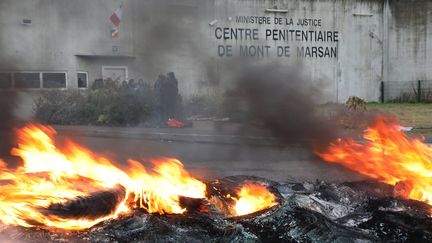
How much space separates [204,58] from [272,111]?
4.36 ft

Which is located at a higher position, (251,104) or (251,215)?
(251,104)

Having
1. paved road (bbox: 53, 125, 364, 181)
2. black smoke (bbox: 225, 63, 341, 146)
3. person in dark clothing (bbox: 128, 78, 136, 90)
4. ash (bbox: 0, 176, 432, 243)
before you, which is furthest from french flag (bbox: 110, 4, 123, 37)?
ash (bbox: 0, 176, 432, 243)

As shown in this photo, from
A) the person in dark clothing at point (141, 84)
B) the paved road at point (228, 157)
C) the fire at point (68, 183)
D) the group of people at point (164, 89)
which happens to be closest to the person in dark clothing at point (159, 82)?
the group of people at point (164, 89)

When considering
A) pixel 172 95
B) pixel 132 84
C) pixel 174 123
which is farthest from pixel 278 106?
pixel 174 123

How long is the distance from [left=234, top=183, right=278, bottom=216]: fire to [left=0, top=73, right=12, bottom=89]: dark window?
10.0 feet

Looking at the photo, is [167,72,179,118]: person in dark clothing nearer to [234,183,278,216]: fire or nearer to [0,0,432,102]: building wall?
[0,0,432,102]: building wall

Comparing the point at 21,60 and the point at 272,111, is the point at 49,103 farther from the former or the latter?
the point at 272,111

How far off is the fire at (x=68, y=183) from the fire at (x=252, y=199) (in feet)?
1.18

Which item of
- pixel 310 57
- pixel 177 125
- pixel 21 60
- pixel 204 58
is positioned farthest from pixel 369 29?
pixel 21 60

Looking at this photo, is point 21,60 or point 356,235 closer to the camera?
point 356,235

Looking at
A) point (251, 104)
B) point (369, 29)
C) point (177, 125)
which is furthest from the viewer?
point (369, 29)

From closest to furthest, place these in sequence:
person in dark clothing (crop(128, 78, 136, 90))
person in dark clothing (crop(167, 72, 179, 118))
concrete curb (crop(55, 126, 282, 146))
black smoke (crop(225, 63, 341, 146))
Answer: black smoke (crop(225, 63, 341, 146)) → concrete curb (crop(55, 126, 282, 146)) → person in dark clothing (crop(128, 78, 136, 90)) → person in dark clothing (crop(167, 72, 179, 118))

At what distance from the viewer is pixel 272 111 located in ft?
21.6

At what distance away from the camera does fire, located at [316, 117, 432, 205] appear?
15.3 ft
